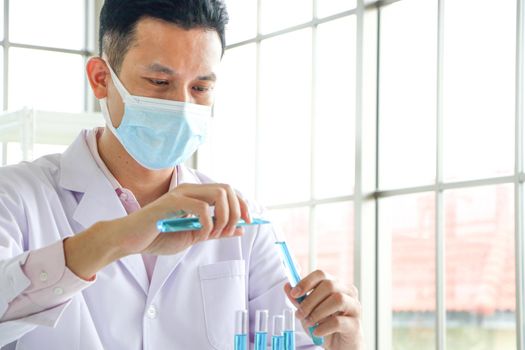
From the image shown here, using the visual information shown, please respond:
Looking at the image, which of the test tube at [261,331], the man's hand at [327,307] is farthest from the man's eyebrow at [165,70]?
the test tube at [261,331]

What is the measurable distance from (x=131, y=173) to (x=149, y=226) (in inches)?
23.5

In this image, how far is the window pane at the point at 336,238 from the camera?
431 centimetres

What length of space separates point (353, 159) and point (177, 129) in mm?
2368

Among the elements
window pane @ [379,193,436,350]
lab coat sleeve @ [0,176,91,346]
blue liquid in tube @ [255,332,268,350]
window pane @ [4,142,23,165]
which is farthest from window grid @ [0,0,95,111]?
blue liquid in tube @ [255,332,268,350]

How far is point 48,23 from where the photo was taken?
5699mm

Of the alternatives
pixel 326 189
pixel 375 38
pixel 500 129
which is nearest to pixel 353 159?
pixel 326 189

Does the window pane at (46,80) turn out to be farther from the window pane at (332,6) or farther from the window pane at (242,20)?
the window pane at (332,6)

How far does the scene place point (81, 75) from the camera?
5730 millimetres

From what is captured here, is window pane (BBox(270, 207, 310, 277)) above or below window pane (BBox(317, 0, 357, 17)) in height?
below

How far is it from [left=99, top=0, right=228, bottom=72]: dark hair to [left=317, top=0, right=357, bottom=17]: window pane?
242 centimetres

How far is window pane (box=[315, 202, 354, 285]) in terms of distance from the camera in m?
4.31

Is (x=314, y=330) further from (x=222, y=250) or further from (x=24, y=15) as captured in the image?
(x=24, y=15)

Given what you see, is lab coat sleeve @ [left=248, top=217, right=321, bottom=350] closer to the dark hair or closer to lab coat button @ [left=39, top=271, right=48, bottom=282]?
the dark hair

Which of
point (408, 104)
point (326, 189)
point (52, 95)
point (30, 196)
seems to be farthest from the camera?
point (52, 95)
